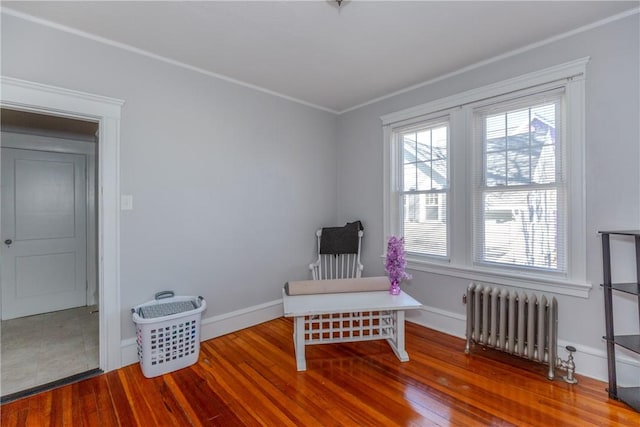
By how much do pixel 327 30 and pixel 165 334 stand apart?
→ 253 centimetres

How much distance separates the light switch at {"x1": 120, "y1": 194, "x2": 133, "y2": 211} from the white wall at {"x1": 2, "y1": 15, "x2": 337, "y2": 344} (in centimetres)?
4

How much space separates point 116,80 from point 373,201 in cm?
268

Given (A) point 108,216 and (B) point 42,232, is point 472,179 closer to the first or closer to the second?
(A) point 108,216

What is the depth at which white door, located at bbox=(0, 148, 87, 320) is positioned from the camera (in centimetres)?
341

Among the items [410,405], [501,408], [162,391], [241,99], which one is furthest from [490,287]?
[241,99]

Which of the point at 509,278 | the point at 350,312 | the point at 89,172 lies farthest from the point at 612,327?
the point at 89,172

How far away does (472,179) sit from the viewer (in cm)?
271

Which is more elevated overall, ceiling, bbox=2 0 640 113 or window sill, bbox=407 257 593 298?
ceiling, bbox=2 0 640 113

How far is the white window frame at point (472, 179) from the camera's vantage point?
216 cm

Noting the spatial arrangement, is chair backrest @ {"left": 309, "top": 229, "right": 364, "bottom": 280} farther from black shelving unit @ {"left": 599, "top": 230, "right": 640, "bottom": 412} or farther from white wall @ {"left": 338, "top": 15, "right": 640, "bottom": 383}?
black shelving unit @ {"left": 599, "top": 230, "right": 640, "bottom": 412}

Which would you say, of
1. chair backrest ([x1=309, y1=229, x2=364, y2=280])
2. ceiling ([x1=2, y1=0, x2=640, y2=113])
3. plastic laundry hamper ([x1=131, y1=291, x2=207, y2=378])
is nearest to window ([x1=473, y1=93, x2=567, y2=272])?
ceiling ([x1=2, y1=0, x2=640, y2=113])

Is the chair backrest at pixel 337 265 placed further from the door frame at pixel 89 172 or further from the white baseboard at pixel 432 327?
the door frame at pixel 89 172

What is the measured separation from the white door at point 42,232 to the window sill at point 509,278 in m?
4.19

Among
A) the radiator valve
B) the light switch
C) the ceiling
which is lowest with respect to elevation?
the radiator valve
